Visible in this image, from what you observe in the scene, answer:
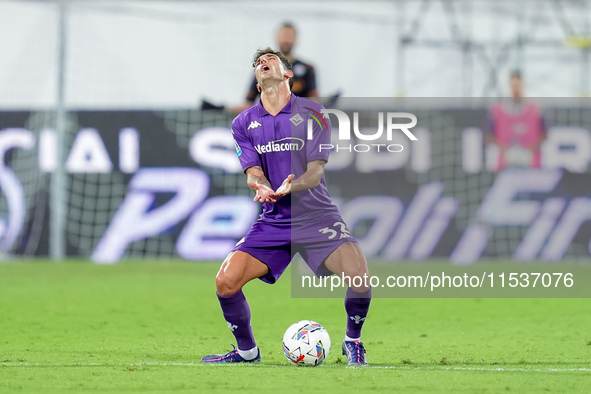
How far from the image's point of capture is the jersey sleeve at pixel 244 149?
264 inches

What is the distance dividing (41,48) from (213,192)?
4233mm

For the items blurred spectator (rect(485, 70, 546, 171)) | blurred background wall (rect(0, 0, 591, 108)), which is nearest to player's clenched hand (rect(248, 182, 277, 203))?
blurred spectator (rect(485, 70, 546, 171))

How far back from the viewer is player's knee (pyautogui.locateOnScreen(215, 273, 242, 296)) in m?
6.35

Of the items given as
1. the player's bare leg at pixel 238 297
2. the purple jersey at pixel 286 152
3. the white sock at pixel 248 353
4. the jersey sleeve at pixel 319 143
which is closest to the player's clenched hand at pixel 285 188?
the purple jersey at pixel 286 152

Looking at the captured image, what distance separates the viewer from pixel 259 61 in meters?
6.87

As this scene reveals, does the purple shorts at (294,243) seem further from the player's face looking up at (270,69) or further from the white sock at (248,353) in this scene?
the player's face looking up at (270,69)

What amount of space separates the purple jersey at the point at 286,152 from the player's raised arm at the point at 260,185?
0.05m

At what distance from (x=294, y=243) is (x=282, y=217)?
0.21 metres

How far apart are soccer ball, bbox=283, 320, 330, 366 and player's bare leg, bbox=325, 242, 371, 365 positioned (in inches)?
7.6

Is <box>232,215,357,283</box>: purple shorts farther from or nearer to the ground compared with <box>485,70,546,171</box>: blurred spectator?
nearer to the ground

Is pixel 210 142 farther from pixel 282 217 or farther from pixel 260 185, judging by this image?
pixel 260 185

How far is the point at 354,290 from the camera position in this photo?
253 inches

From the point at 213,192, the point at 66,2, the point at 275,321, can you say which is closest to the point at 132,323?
the point at 275,321

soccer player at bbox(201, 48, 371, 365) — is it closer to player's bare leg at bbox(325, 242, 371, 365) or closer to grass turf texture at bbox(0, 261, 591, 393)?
player's bare leg at bbox(325, 242, 371, 365)
